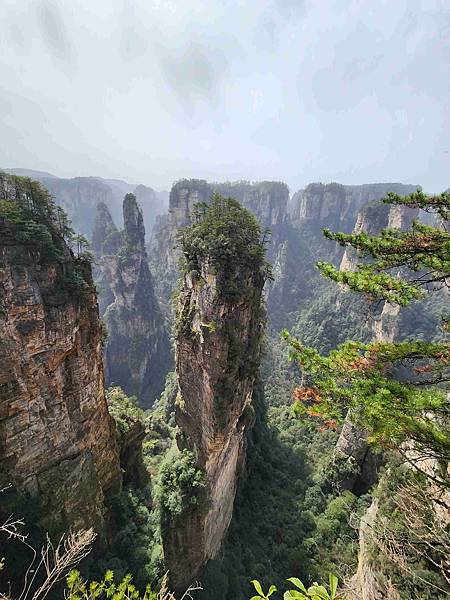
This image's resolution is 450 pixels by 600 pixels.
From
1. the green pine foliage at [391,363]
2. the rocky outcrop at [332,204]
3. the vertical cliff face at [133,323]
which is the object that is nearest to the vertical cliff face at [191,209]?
the rocky outcrop at [332,204]

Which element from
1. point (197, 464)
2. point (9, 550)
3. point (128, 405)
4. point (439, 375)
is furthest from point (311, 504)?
point (439, 375)

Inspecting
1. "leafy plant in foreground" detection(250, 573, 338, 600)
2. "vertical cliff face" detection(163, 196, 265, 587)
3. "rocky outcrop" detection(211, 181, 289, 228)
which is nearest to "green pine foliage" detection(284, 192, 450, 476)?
"leafy plant in foreground" detection(250, 573, 338, 600)

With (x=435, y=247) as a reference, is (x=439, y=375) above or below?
below

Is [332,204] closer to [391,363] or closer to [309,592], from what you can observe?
[391,363]

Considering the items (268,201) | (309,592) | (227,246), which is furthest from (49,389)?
(268,201)

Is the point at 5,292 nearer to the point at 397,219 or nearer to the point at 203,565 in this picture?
the point at 203,565

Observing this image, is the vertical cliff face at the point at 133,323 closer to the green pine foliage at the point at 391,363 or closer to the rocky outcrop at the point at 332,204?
the green pine foliage at the point at 391,363
